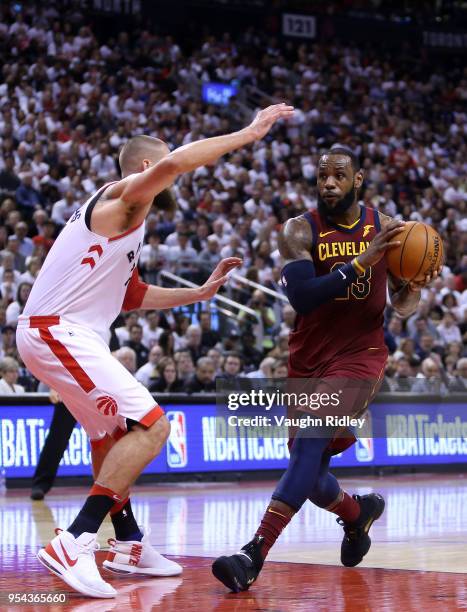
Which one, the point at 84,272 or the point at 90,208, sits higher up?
the point at 90,208

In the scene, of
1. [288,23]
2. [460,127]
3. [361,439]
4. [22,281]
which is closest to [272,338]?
[361,439]

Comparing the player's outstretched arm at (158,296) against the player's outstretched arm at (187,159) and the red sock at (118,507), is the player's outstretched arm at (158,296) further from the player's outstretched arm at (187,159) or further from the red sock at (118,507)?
the red sock at (118,507)

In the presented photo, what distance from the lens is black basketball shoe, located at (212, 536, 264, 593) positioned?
582 cm

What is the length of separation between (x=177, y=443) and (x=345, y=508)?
810 centimetres

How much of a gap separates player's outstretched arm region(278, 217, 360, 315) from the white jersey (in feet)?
2.76

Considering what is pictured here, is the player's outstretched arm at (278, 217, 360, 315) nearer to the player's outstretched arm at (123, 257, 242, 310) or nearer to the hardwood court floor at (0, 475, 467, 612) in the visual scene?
the player's outstretched arm at (123, 257, 242, 310)

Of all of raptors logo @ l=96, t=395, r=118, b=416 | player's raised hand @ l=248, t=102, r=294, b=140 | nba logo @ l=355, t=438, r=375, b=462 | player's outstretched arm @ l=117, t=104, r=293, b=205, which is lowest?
nba logo @ l=355, t=438, r=375, b=462

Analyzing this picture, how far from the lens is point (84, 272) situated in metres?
6.27

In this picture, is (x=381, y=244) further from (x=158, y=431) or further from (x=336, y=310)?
(x=158, y=431)

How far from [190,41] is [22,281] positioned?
602 inches

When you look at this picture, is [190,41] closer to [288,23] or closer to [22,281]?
[288,23]

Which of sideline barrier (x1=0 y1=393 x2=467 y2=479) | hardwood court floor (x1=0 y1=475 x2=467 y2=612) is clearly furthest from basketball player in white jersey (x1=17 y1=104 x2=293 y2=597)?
sideline barrier (x1=0 y1=393 x2=467 y2=479)

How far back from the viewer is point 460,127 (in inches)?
1215

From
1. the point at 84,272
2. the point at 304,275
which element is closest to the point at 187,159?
the point at 84,272
